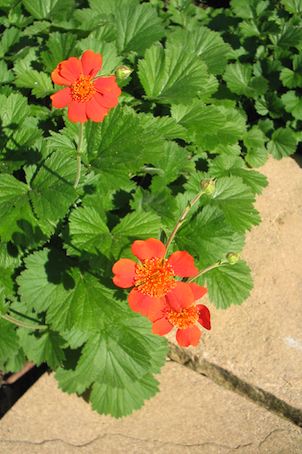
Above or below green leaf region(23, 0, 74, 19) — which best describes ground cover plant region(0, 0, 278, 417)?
below

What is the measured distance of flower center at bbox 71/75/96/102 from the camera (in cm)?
172

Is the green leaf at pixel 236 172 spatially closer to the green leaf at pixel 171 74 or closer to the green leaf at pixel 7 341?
the green leaf at pixel 171 74

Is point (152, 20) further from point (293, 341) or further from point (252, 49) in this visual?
point (293, 341)

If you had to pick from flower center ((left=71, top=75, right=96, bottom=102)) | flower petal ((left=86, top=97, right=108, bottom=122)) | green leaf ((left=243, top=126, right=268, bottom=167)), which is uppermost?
flower center ((left=71, top=75, right=96, bottom=102))

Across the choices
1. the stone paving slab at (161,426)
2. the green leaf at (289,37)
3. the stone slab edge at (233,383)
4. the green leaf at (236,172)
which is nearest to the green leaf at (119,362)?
the stone paving slab at (161,426)

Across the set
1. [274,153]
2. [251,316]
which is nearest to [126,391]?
[251,316]

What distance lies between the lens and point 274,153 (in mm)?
3170

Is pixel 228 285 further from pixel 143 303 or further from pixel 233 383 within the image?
pixel 143 303

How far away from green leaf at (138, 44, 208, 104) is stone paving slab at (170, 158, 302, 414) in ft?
2.68

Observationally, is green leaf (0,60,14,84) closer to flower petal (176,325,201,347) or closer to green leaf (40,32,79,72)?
green leaf (40,32,79,72)

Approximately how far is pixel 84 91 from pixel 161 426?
141 cm

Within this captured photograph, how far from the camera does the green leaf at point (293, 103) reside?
3.10 meters

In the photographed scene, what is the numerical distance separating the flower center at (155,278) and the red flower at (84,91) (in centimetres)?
48

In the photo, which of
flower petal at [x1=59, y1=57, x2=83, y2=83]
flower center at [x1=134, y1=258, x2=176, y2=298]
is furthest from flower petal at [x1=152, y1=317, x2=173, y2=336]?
flower petal at [x1=59, y1=57, x2=83, y2=83]
